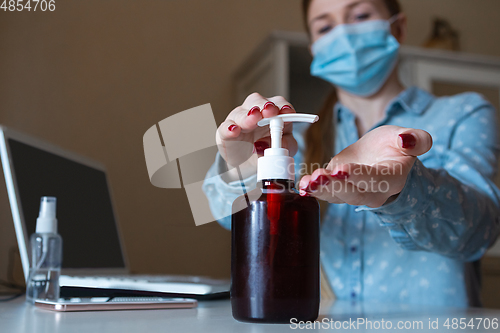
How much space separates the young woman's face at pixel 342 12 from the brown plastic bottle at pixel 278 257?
0.76 metres

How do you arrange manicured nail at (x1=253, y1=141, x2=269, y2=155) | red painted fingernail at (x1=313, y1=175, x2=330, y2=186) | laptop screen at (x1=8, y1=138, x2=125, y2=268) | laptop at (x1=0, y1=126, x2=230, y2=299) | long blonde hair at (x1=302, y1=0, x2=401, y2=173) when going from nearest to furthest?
1. red painted fingernail at (x1=313, y1=175, x2=330, y2=186)
2. manicured nail at (x1=253, y1=141, x2=269, y2=155)
3. laptop at (x1=0, y1=126, x2=230, y2=299)
4. laptop screen at (x1=8, y1=138, x2=125, y2=268)
5. long blonde hair at (x1=302, y1=0, x2=401, y2=173)

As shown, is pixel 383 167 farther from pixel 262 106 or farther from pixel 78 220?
pixel 78 220

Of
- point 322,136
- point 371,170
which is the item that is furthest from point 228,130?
point 322,136

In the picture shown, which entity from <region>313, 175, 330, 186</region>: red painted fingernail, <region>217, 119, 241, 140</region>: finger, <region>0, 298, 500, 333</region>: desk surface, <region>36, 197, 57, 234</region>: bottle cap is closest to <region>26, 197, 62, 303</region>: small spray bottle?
<region>36, 197, 57, 234</region>: bottle cap

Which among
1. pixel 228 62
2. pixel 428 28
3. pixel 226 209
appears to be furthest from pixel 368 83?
pixel 428 28

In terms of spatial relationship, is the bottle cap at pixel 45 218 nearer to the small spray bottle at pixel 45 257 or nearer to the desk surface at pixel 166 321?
the small spray bottle at pixel 45 257

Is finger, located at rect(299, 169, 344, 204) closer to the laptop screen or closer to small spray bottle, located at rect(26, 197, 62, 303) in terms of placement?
small spray bottle, located at rect(26, 197, 62, 303)

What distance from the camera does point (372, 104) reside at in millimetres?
1069

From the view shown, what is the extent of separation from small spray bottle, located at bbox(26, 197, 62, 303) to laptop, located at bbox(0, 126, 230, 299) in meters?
0.04

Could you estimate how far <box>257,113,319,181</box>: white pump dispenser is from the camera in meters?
0.38

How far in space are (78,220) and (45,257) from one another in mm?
291

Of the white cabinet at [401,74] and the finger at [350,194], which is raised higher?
the white cabinet at [401,74]

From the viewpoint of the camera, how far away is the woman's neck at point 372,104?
1052mm
